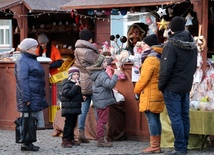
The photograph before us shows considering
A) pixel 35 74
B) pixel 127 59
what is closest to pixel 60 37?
pixel 127 59

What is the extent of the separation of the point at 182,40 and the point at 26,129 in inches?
103

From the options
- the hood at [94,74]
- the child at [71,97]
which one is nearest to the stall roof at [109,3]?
the hood at [94,74]

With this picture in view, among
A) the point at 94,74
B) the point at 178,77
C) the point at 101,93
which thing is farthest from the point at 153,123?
the point at 94,74

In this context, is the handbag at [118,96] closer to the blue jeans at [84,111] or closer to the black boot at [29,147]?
the blue jeans at [84,111]

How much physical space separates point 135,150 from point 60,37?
7.57m

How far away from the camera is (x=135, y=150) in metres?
9.99

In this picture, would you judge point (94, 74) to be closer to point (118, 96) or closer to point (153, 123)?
point (118, 96)

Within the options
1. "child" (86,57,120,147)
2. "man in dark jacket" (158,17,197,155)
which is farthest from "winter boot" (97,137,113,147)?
"man in dark jacket" (158,17,197,155)

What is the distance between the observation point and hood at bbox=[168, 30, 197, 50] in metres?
8.98

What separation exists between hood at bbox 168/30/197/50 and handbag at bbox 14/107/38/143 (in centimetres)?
235

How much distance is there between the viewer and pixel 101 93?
10016 mm

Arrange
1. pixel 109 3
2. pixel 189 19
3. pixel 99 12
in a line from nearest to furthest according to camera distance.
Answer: pixel 189 19 < pixel 109 3 < pixel 99 12

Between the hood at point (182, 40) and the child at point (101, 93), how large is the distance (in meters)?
1.26

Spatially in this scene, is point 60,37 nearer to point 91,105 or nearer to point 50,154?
point 91,105
